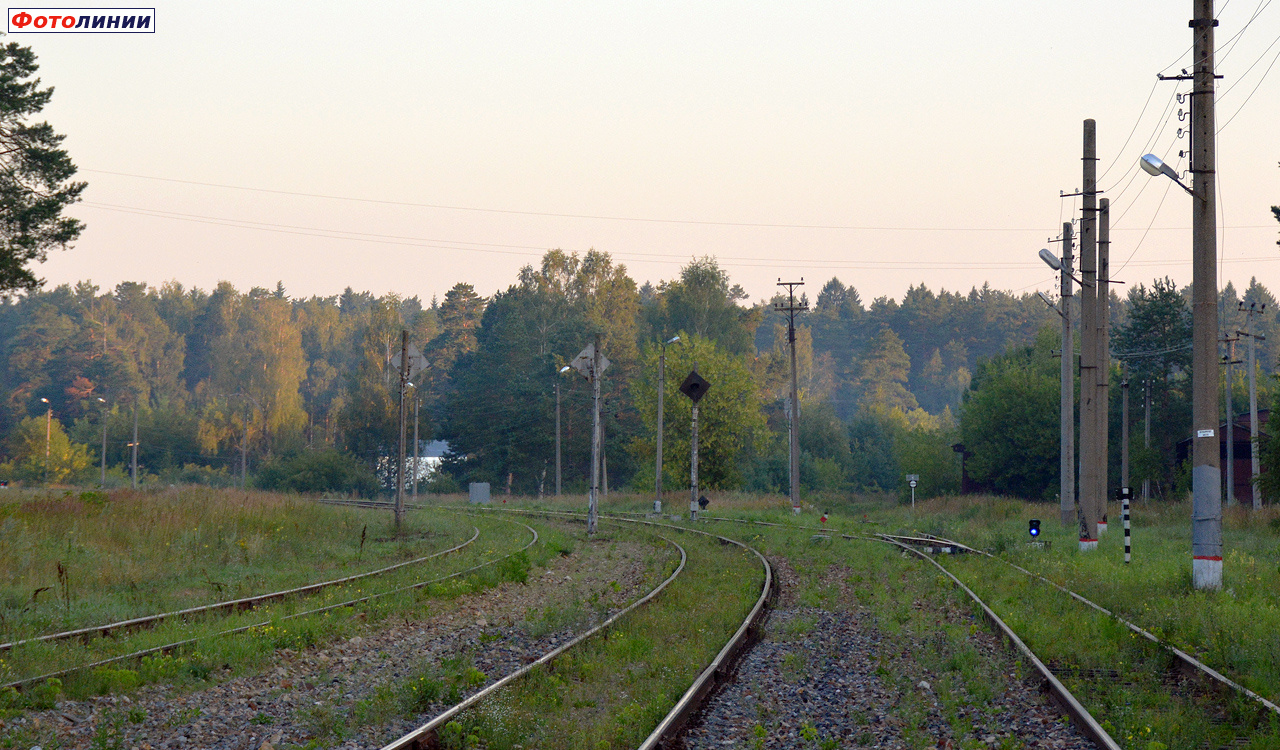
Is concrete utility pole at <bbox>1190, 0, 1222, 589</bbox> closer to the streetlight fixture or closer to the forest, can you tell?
the streetlight fixture

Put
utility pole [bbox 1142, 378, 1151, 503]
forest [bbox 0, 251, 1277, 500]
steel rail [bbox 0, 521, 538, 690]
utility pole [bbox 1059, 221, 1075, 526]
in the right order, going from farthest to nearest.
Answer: forest [bbox 0, 251, 1277, 500]
utility pole [bbox 1142, 378, 1151, 503]
utility pole [bbox 1059, 221, 1075, 526]
steel rail [bbox 0, 521, 538, 690]

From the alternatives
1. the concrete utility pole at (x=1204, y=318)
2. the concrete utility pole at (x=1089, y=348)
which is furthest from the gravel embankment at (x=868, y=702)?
the concrete utility pole at (x=1089, y=348)

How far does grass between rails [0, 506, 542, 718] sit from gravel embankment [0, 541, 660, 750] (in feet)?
0.65

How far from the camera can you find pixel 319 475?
→ 73.2 m

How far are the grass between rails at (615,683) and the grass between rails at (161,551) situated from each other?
5.95 m

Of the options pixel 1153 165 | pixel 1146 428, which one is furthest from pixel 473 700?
pixel 1146 428

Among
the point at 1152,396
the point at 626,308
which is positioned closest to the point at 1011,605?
the point at 1152,396

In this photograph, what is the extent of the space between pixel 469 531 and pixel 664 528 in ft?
22.0

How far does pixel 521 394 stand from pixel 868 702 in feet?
238

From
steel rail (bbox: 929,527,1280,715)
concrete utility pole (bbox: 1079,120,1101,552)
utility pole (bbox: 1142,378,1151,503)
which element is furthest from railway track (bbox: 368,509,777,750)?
utility pole (bbox: 1142,378,1151,503)

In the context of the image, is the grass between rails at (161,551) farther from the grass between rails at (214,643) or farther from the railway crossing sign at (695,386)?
the railway crossing sign at (695,386)

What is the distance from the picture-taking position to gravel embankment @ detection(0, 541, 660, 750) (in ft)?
26.5

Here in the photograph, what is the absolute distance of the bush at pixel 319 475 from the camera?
7281 centimetres

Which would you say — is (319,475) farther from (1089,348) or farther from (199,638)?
(199,638)
